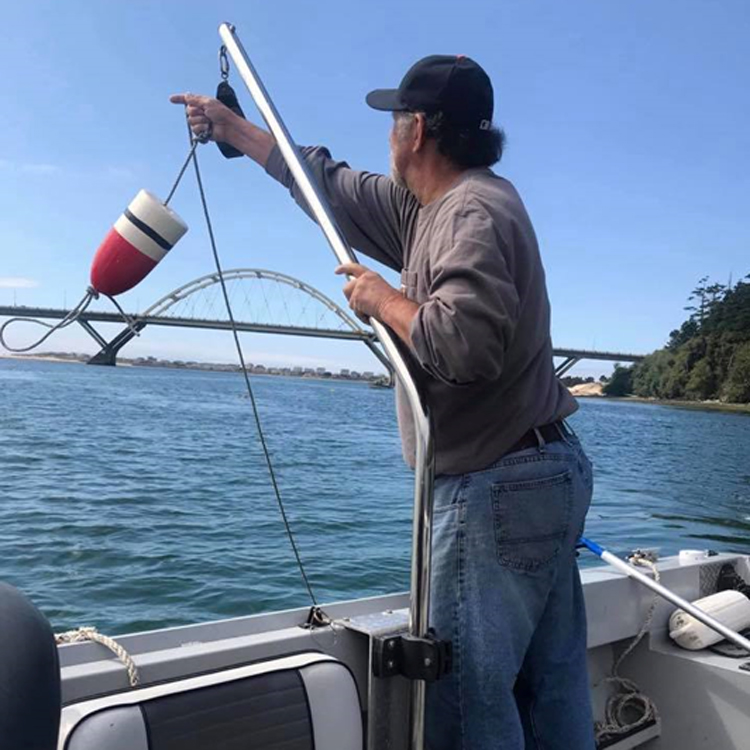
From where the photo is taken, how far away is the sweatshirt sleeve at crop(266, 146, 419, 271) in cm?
200

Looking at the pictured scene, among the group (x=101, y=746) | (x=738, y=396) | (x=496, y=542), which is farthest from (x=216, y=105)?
(x=738, y=396)

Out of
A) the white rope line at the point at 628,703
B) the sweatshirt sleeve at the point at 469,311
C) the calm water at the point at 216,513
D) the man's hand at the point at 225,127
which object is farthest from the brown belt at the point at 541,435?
the calm water at the point at 216,513

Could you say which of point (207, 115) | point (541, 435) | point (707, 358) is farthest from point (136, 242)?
point (707, 358)

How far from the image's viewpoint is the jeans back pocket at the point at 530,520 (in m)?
1.62

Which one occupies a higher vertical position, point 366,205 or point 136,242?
point 366,205

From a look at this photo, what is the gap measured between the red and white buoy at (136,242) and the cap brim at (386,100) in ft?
1.72

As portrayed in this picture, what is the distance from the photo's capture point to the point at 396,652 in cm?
A: 161

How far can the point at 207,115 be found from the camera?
6.86ft

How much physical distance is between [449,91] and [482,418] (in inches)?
25.4

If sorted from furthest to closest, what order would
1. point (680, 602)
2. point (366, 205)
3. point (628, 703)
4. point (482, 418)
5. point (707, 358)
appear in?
point (707, 358) < point (628, 703) < point (680, 602) < point (366, 205) < point (482, 418)

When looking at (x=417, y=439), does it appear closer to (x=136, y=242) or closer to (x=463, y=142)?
(x=463, y=142)

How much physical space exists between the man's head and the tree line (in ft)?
244

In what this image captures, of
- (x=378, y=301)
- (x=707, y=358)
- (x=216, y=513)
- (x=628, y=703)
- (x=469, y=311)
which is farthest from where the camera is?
(x=707, y=358)

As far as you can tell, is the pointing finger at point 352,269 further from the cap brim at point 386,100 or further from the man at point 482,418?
the cap brim at point 386,100
